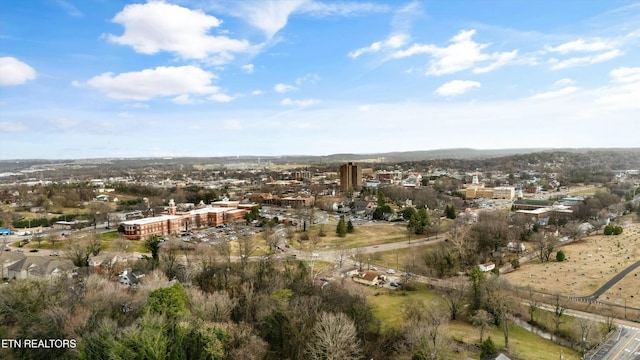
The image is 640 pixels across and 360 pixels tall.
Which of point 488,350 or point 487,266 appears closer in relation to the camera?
point 488,350

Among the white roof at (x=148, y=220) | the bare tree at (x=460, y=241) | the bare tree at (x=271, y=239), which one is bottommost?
the bare tree at (x=271, y=239)

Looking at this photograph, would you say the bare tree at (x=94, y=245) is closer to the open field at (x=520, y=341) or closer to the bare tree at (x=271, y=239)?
the bare tree at (x=271, y=239)

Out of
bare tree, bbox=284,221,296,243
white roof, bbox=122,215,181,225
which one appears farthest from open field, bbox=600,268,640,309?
white roof, bbox=122,215,181,225

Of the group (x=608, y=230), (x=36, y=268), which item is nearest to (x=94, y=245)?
(x=36, y=268)

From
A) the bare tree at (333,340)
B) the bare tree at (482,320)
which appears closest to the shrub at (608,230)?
the bare tree at (482,320)

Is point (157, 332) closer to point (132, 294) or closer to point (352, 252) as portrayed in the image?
point (132, 294)

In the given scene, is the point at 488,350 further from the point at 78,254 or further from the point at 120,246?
the point at 120,246

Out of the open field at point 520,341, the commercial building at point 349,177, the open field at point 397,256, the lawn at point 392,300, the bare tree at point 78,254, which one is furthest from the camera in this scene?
the commercial building at point 349,177
